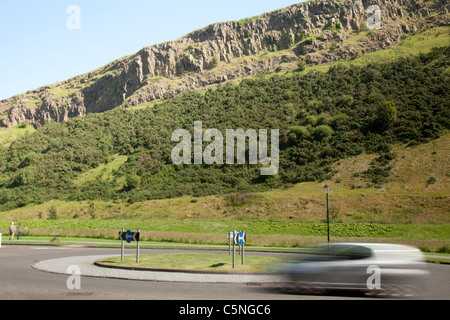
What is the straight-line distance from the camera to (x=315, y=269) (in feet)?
32.2

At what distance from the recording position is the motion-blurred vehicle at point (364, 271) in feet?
31.2

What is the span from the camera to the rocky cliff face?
119m

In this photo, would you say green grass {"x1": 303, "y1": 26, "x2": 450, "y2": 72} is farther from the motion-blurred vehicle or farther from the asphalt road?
the motion-blurred vehicle

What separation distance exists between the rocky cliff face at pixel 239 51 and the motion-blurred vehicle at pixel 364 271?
362 feet

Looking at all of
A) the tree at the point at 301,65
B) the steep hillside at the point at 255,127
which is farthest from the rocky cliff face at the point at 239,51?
the steep hillside at the point at 255,127

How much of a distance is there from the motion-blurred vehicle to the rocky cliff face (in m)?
110

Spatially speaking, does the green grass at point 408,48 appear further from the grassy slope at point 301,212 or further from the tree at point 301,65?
the grassy slope at point 301,212

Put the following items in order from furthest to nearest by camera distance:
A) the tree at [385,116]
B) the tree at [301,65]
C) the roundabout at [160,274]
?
1. the tree at [301,65]
2. the tree at [385,116]
3. the roundabout at [160,274]

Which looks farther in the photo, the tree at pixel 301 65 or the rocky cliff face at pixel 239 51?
the rocky cliff face at pixel 239 51

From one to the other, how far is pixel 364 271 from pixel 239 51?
446ft

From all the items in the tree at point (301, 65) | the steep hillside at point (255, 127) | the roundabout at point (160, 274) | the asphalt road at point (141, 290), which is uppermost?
the tree at point (301, 65)

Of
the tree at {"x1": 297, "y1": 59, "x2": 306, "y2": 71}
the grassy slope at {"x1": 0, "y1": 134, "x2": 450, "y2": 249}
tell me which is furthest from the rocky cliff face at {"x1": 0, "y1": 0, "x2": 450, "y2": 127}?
the grassy slope at {"x1": 0, "y1": 134, "x2": 450, "y2": 249}

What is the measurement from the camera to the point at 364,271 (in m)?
9.49

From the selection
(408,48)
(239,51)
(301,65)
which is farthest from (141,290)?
(239,51)
